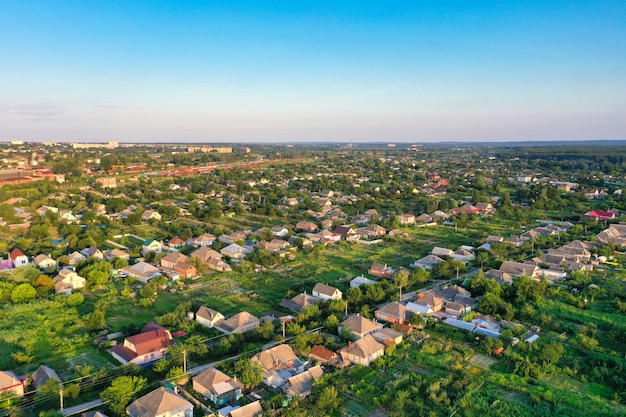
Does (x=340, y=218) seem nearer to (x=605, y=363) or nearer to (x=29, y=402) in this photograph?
(x=605, y=363)

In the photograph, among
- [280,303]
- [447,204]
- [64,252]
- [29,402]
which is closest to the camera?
[29,402]

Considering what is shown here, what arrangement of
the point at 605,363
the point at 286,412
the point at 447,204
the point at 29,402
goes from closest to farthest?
the point at 286,412 < the point at 29,402 < the point at 605,363 < the point at 447,204

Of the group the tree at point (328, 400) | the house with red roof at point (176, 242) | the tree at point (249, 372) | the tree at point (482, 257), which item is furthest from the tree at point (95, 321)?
the tree at point (482, 257)

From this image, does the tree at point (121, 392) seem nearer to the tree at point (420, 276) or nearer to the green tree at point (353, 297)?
the green tree at point (353, 297)

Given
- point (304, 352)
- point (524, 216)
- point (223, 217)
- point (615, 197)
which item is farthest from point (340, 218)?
point (615, 197)

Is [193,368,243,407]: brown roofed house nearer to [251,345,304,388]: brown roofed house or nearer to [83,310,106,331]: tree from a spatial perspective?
[251,345,304,388]: brown roofed house

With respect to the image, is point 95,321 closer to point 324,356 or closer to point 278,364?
point 278,364

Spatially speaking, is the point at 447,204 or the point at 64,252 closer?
the point at 64,252

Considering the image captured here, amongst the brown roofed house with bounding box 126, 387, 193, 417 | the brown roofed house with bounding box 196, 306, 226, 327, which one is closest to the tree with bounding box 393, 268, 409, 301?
the brown roofed house with bounding box 196, 306, 226, 327
